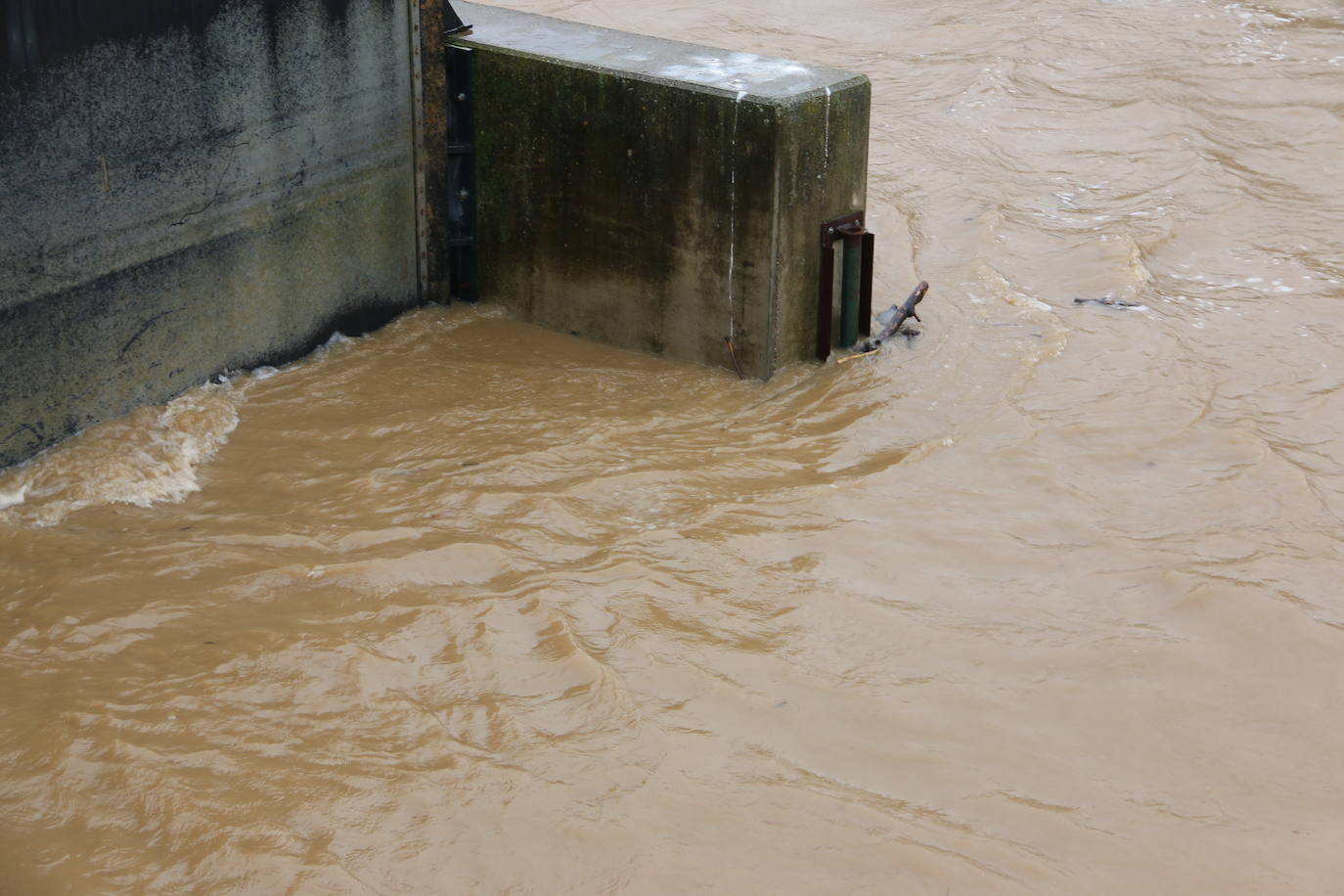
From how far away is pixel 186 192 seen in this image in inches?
271

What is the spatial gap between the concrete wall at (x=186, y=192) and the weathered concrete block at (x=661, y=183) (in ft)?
2.10

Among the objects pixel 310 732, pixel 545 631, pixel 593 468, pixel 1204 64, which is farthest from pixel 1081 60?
pixel 310 732

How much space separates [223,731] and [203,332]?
2.89 metres

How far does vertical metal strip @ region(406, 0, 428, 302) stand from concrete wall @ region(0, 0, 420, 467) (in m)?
0.03

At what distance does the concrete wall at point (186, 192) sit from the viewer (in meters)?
6.23

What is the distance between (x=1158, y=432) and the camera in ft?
23.4

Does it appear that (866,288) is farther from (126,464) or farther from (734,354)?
(126,464)

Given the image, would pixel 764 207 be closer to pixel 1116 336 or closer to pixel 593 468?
pixel 593 468

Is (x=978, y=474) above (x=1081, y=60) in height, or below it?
below

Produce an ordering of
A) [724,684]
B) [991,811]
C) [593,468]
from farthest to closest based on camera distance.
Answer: [593,468] → [724,684] → [991,811]

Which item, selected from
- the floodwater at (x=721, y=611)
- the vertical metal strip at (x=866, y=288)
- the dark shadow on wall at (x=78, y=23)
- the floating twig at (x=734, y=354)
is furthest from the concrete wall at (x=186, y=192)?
the vertical metal strip at (x=866, y=288)

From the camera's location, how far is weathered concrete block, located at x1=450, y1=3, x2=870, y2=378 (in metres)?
7.27

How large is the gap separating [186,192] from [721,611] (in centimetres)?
333

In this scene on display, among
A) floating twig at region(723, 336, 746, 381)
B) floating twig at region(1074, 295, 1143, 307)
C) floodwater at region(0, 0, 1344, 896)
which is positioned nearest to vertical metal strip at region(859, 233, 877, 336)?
floodwater at region(0, 0, 1344, 896)
